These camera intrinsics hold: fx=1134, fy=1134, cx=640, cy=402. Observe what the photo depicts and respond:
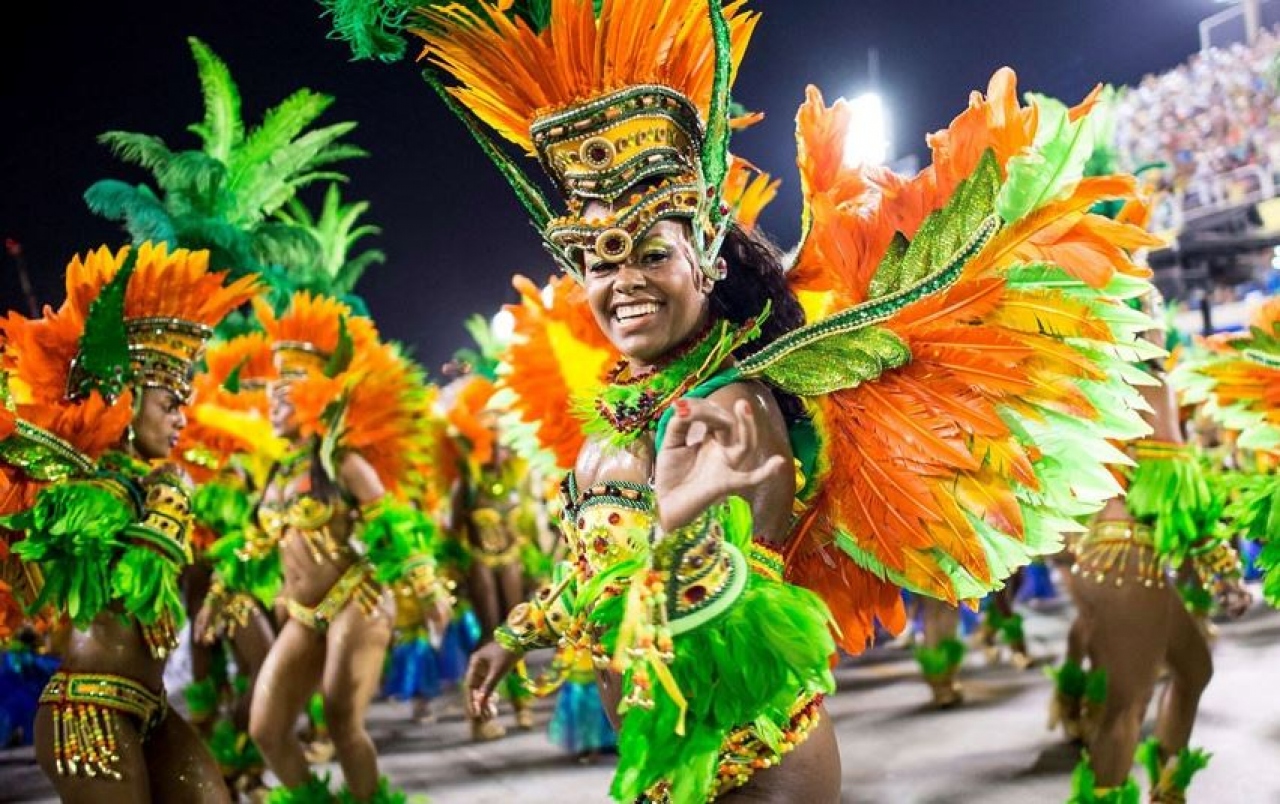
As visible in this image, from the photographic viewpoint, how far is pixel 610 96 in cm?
217

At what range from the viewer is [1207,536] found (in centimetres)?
432

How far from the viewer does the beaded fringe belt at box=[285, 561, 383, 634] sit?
16.3 ft

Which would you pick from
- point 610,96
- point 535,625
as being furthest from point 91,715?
point 610,96

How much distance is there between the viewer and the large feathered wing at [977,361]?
206 centimetres

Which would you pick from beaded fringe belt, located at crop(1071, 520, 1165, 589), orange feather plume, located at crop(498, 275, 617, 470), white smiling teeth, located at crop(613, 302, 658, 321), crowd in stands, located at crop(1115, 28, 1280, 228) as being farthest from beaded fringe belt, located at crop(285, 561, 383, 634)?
crowd in stands, located at crop(1115, 28, 1280, 228)

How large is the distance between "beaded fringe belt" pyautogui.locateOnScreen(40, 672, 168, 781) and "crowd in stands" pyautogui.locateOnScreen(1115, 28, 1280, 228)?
4615mm

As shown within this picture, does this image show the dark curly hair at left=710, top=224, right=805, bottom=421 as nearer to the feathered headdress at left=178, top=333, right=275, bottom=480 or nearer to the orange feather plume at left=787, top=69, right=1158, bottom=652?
the orange feather plume at left=787, top=69, right=1158, bottom=652

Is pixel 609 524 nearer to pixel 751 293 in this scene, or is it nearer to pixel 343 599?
pixel 751 293

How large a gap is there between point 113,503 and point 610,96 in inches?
89.3

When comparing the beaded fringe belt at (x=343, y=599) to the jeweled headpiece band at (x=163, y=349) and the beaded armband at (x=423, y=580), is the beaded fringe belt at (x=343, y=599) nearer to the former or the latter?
the beaded armband at (x=423, y=580)

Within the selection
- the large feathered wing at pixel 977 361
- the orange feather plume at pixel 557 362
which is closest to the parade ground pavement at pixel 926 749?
the orange feather plume at pixel 557 362

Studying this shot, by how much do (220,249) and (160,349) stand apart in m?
1.68

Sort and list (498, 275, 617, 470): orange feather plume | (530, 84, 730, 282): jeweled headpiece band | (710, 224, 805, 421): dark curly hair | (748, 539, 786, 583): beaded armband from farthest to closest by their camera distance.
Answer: (498, 275, 617, 470): orange feather plume
(710, 224, 805, 421): dark curly hair
(530, 84, 730, 282): jeweled headpiece band
(748, 539, 786, 583): beaded armband

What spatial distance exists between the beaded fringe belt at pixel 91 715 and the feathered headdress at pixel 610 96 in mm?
2201
